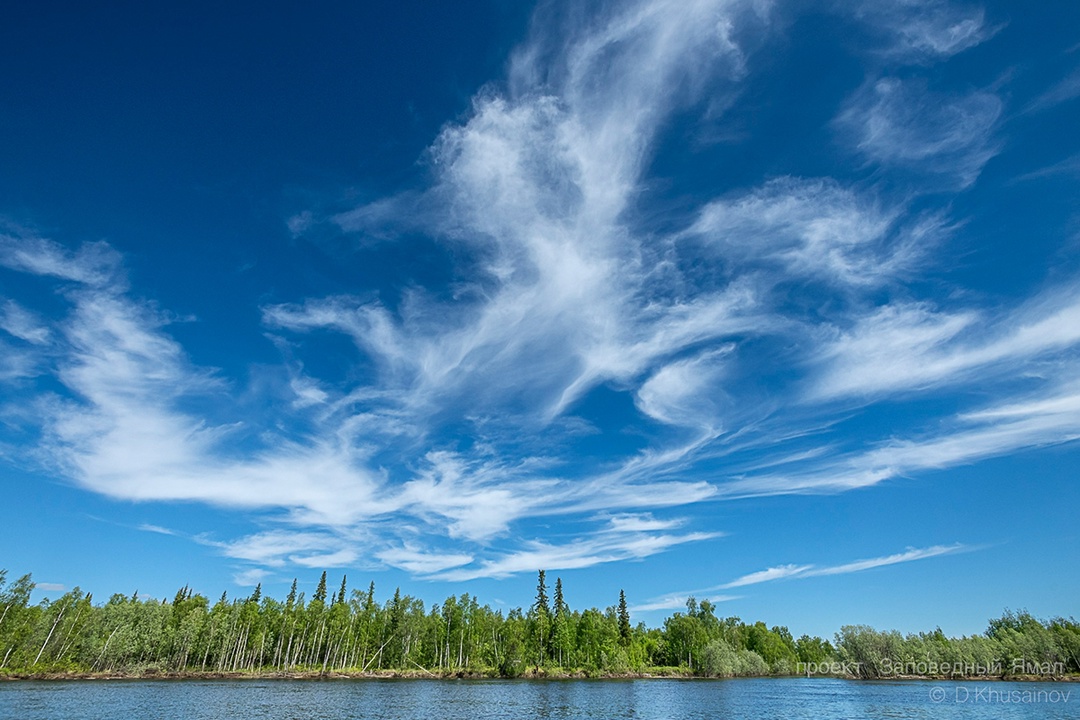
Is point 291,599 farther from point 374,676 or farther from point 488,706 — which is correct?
point 488,706

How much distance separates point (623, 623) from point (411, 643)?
61.7m

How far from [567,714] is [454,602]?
105 m

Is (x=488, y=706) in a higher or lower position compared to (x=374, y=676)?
lower

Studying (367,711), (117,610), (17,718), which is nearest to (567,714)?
(367,711)

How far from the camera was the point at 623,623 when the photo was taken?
15088 centimetres

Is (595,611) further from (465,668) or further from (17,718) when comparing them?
(17,718)

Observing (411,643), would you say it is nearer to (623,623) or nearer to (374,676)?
(374,676)

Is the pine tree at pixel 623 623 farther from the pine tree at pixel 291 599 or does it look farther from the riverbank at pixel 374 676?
the pine tree at pixel 291 599

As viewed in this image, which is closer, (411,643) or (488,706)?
(488,706)

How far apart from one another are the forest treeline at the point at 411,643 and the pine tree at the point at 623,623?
310 millimetres

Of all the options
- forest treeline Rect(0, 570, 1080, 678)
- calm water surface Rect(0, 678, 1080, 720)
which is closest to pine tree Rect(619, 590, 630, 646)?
forest treeline Rect(0, 570, 1080, 678)

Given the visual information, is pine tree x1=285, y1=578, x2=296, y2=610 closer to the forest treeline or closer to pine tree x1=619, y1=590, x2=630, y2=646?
the forest treeline

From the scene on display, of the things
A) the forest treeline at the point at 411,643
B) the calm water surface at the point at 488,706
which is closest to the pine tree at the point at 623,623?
the forest treeline at the point at 411,643

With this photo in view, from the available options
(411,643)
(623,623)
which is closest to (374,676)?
(411,643)
